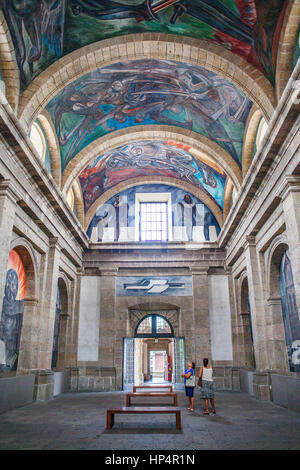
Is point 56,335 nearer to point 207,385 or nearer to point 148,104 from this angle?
point 207,385

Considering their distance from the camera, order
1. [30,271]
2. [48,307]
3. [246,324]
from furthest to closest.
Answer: [246,324]
[48,307]
[30,271]

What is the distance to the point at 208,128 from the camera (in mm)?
13633

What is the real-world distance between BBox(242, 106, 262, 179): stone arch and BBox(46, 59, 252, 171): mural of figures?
0.28 meters

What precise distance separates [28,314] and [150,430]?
6465 millimetres

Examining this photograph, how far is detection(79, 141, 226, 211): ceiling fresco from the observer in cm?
1630

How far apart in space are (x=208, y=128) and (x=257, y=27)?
186 inches

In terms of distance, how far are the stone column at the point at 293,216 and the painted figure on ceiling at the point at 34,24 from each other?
7099 mm

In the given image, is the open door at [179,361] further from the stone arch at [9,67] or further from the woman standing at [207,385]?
the stone arch at [9,67]

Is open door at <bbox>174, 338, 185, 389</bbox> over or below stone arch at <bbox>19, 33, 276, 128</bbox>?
below

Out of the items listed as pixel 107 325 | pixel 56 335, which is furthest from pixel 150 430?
pixel 107 325

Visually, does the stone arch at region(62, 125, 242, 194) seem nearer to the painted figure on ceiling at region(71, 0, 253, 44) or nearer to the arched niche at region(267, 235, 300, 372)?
the arched niche at region(267, 235, 300, 372)

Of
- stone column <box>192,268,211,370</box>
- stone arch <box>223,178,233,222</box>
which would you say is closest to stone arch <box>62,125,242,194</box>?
stone arch <box>223,178,233,222</box>

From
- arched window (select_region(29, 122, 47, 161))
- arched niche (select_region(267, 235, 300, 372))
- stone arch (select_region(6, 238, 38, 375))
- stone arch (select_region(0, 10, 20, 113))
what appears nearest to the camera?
stone arch (select_region(0, 10, 20, 113))

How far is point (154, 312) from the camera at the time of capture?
680 inches
